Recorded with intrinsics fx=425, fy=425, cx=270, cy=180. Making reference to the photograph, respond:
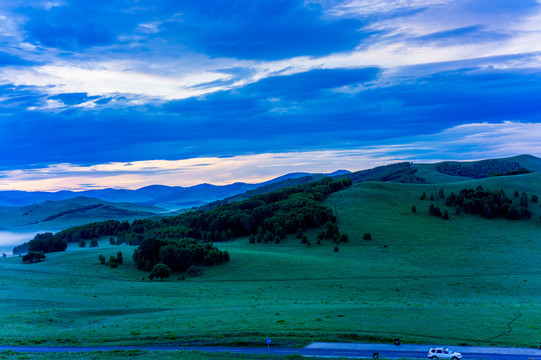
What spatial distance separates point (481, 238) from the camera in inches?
5635

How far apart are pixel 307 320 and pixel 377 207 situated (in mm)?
138500

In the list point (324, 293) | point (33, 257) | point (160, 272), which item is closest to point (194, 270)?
point (160, 272)

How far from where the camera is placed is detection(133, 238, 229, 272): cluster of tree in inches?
4424

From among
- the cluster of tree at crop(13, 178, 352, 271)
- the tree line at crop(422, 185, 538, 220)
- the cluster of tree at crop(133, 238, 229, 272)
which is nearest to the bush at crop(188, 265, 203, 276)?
the cluster of tree at crop(133, 238, 229, 272)

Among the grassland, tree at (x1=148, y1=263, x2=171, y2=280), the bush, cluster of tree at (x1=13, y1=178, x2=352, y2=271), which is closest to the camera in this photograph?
the grassland

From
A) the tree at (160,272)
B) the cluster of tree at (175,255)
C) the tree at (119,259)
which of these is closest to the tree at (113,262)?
the tree at (119,259)

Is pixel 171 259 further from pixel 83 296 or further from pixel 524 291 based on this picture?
pixel 524 291

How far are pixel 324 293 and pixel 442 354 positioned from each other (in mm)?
47787

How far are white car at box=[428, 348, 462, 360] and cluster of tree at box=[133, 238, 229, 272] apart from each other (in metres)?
85.5

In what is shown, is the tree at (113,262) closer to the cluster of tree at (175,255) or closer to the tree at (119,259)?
the tree at (119,259)

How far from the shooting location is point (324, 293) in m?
79.6

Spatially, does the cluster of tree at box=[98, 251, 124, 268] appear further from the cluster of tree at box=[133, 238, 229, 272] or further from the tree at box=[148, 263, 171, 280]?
the tree at box=[148, 263, 171, 280]

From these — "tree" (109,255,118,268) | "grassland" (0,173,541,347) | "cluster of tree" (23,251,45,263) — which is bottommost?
"grassland" (0,173,541,347)

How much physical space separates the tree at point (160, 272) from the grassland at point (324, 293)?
9.45ft
